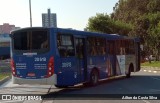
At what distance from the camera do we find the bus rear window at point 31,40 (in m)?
18.8

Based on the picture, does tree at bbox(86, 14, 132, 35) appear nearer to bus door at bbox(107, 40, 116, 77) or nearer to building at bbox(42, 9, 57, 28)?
building at bbox(42, 9, 57, 28)

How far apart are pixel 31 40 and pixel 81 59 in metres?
3.19

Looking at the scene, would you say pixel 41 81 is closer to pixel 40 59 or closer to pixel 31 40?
pixel 40 59

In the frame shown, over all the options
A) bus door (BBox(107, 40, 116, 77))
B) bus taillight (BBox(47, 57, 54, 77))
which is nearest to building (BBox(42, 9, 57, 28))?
bus door (BBox(107, 40, 116, 77))

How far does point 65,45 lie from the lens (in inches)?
771

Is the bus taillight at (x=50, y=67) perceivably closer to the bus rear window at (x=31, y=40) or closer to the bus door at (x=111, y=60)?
the bus rear window at (x=31, y=40)

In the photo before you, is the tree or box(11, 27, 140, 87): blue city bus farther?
the tree

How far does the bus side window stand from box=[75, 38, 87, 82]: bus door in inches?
25.1

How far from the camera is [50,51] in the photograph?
61.1 feet

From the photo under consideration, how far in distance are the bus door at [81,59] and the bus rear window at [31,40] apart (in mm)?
2358

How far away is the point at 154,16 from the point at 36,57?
49.3 meters

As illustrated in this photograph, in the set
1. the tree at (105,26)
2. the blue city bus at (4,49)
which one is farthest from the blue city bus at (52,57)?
the blue city bus at (4,49)

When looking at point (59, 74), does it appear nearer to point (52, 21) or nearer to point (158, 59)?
point (52, 21)

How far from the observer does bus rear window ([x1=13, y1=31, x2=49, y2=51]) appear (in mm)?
18797
